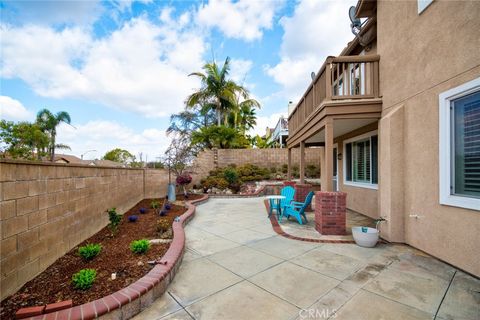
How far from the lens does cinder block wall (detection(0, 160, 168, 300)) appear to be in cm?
236

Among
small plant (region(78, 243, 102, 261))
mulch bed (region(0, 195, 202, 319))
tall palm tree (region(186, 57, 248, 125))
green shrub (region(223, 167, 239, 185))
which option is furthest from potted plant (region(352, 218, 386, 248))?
tall palm tree (region(186, 57, 248, 125))

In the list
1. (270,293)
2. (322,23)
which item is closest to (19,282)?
(270,293)

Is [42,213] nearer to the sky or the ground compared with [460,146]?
nearer to the ground

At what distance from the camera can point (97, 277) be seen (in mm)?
2750

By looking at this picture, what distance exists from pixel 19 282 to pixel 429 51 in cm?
680

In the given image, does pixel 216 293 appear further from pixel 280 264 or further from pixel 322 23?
pixel 322 23

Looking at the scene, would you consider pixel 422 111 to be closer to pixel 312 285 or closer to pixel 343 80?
pixel 343 80

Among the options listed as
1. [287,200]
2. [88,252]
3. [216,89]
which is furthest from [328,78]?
[216,89]

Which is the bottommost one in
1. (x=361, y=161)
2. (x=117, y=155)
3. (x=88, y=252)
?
(x=88, y=252)

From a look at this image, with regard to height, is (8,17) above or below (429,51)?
above

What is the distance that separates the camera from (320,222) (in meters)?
4.91

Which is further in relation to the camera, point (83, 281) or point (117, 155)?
point (117, 155)

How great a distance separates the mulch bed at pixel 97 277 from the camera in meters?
2.29

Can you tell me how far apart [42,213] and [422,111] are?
6365mm
